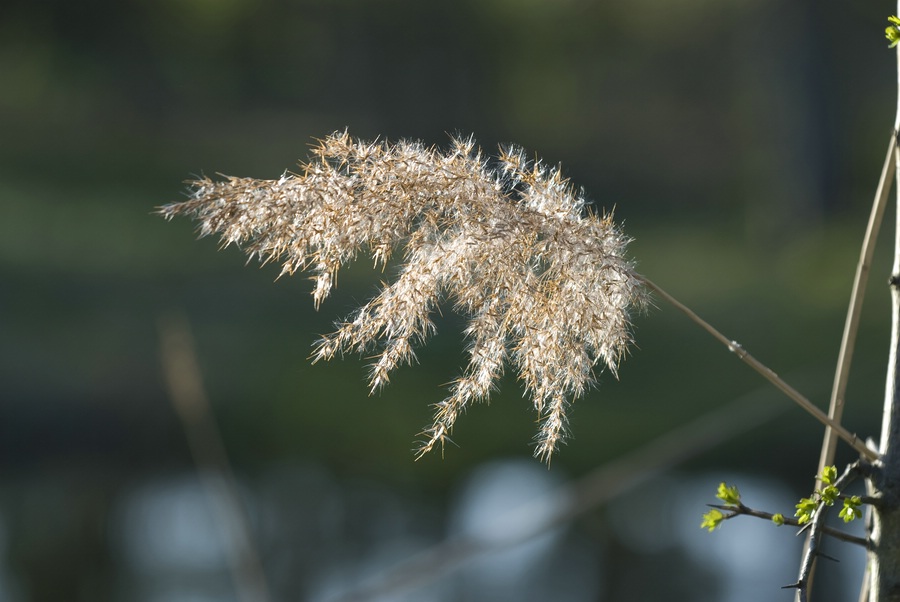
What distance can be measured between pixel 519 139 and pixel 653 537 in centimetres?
558

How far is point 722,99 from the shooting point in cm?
936

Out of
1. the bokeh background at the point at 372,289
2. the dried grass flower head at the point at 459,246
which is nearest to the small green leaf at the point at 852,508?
the dried grass flower head at the point at 459,246

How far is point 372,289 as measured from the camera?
532 centimetres

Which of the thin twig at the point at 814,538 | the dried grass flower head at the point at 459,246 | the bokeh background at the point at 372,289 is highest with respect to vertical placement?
the bokeh background at the point at 372,289

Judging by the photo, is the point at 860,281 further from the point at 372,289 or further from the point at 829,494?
the point at 372,289

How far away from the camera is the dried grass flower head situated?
605 mm

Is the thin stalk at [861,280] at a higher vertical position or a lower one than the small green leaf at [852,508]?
higher

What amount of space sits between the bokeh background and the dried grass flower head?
238 mm

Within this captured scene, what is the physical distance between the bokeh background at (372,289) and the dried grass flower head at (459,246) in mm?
238

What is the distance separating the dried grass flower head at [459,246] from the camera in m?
0.61

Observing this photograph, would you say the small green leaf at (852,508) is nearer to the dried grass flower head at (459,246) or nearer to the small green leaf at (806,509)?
the small green leaf at (806,509)

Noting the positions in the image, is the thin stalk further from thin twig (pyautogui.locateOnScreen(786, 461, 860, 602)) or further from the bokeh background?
the bokeh background

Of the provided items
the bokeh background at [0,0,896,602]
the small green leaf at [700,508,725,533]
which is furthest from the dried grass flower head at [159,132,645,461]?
the bokeh background at [0,0,896,602]

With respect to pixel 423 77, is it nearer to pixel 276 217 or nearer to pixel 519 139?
pixel 519 139
